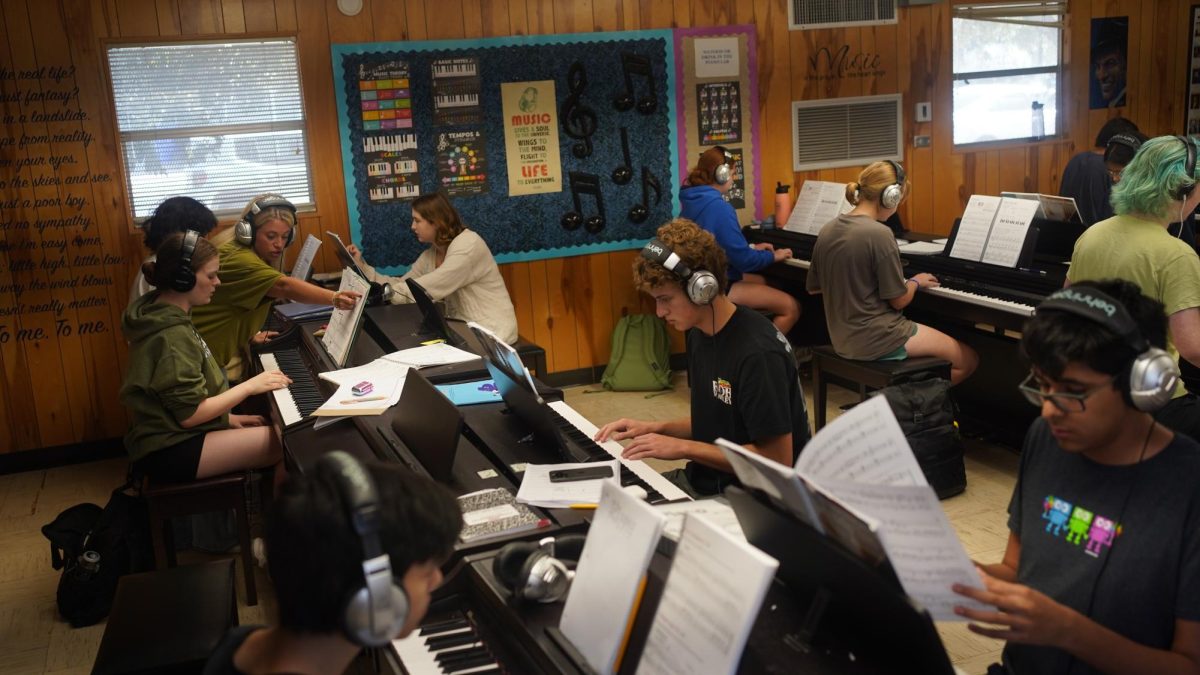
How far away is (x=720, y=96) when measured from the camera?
21.9ft

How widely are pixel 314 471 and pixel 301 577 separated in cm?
15

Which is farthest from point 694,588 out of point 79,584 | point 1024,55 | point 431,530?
point 1024,55

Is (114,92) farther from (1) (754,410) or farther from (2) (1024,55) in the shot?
(2) (1024,55)

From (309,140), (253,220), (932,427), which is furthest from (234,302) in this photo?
(932,427)

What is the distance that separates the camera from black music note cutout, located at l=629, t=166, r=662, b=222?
659 cm

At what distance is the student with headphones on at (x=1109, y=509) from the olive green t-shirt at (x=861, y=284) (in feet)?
8.99

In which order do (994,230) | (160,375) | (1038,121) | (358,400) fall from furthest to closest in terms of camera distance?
(1038,121) < (994,230) < (160,375) < (358,400)

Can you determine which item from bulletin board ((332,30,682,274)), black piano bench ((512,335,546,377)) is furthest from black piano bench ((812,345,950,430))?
bulletin board ((332,30,682,274))

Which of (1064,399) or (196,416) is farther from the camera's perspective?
(196,416)

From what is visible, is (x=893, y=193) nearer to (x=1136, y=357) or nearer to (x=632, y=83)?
(x=632, y=83)

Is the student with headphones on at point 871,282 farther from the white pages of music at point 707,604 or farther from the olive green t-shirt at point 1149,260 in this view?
the white pages of music at point 707,604

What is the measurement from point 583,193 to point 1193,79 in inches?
178

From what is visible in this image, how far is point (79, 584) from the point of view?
3.93 meters

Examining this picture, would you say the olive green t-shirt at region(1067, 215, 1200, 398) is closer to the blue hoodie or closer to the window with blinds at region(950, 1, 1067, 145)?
the blue hoodie
